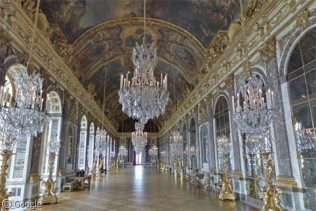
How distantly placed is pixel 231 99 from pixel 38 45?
25.5ft

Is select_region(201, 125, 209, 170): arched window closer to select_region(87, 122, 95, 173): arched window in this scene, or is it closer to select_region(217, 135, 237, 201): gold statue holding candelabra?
select_region(217, 135, 237, 201): gold statue holding candelabra

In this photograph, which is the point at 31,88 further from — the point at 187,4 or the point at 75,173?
the point at 75,173

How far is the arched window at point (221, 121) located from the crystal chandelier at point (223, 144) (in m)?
0.13

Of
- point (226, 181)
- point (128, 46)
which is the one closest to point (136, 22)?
point (128, 46)

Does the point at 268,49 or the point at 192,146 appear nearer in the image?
the point at 268,49

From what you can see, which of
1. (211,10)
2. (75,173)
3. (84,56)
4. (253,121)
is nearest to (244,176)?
(253,121)

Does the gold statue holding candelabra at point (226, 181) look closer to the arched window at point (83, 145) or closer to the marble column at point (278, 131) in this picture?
the marble column at point (278, 131)

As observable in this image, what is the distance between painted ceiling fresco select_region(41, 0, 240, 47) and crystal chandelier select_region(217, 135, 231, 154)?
494 cm

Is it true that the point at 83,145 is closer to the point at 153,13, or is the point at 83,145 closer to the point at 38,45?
the point at 38,45

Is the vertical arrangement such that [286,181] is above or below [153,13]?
below

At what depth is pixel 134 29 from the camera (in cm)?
1174

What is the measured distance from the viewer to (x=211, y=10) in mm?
8898

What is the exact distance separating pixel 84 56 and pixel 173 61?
19.7 ft

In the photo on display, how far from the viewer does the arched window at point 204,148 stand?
1166 cm
